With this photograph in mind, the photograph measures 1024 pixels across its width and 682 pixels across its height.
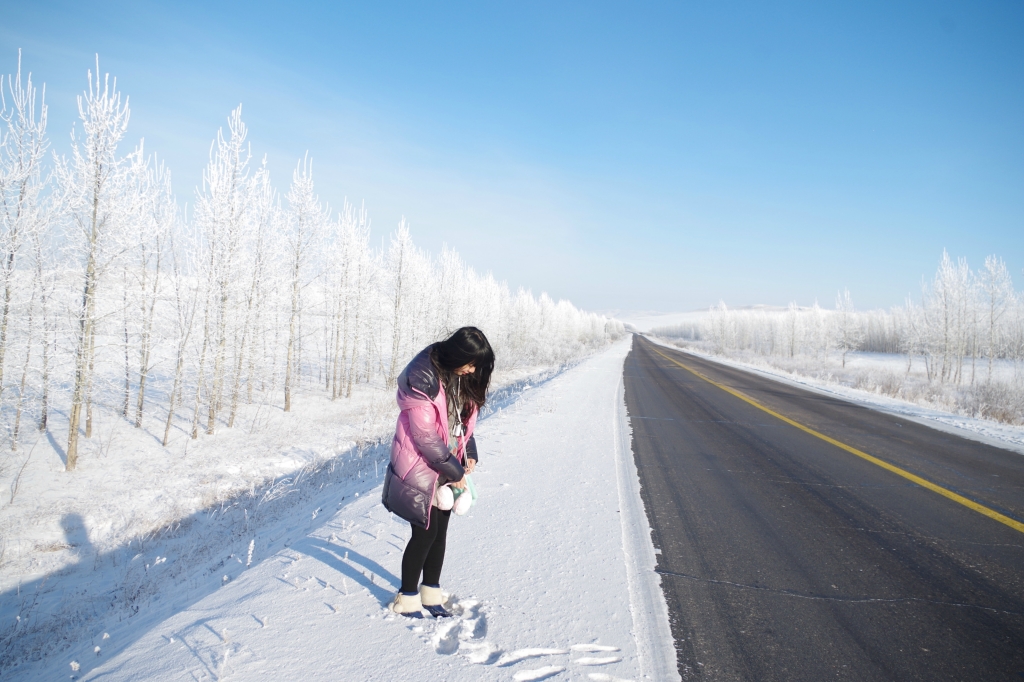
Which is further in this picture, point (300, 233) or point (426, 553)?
point (300, 233)

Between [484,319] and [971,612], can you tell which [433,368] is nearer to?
[971,612]

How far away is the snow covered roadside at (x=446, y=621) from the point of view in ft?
7.18

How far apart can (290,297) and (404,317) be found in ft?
30.7

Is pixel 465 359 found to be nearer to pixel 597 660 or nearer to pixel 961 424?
pixel 597 660

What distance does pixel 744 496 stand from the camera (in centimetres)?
499

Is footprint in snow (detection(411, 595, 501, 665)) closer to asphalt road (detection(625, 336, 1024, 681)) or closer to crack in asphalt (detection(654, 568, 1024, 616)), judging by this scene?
asphalt road (detection(625, 336, 1024, 681))

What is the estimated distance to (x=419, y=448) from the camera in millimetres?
2447

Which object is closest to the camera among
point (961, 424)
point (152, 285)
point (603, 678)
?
point (603, 678)

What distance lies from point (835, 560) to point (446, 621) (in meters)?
3.05

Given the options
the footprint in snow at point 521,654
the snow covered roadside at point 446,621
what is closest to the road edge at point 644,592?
the snow covered roadside at point 446,621

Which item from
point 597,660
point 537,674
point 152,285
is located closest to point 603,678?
point 597,660

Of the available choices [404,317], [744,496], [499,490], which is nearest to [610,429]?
[744,496]

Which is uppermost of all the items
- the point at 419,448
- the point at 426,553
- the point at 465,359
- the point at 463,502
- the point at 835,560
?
the point at 465,359

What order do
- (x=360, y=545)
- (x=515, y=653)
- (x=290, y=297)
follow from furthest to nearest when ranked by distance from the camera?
1. (x=290, y=297)
2. (x=360, y=545)
3. (x=515, y=653)
